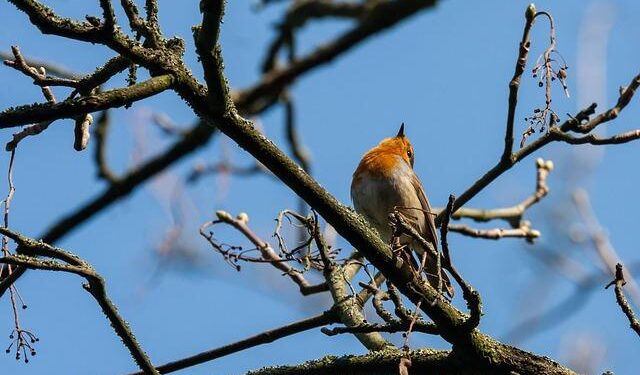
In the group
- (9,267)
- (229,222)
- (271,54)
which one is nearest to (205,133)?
(271,54)

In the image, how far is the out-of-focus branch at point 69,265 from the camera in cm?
249

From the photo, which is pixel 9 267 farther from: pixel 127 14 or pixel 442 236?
pixel 442 236

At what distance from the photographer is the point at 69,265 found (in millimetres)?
2553

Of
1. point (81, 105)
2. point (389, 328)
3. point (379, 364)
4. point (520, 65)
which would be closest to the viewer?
point (81, 105)

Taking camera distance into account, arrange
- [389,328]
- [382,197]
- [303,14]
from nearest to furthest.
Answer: [389,328] < [382,197] < [303,14]

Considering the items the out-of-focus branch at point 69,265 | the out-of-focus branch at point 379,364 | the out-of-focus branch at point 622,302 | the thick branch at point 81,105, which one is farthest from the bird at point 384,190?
the thick branch at point 81,105

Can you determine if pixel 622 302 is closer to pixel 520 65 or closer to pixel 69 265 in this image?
pixel 520 65

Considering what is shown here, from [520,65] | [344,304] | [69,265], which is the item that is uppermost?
[520,65]

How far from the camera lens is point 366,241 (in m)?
2.80

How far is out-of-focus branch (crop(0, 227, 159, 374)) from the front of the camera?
8.15 feet

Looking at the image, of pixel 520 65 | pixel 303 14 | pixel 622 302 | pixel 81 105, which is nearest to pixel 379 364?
pixel 622 302

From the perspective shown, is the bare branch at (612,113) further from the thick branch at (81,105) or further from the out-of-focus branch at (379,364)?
the thick branch at (81,105)

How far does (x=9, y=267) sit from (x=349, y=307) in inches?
54.5

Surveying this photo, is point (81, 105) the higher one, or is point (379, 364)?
point (81, 105)
